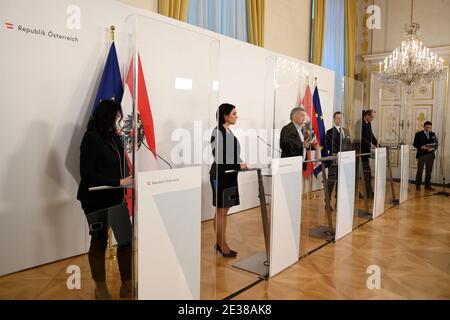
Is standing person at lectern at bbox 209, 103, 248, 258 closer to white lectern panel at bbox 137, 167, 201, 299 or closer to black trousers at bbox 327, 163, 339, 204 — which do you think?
white lectern panel at bbox 137, 167, 201, 299

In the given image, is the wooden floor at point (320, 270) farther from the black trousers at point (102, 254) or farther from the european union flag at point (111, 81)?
the european union flag at point (111, 81)

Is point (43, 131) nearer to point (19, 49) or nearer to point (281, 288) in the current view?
point (19, 49)

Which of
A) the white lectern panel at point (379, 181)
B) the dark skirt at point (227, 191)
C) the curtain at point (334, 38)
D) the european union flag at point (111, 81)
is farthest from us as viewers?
the curtain at point (334, 38)

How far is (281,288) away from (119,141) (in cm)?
173

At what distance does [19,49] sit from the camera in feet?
9.82

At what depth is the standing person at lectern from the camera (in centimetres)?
251

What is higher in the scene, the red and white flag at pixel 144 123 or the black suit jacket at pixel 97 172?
the red and white flag at pixel 144 123

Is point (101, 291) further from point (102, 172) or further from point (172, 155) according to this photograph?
point (172, 155)

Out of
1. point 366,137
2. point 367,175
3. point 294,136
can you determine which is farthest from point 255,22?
point 294,136

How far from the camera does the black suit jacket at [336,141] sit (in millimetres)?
4250

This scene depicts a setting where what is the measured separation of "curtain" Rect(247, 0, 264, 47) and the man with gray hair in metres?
2.73

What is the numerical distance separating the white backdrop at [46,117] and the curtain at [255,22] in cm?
252

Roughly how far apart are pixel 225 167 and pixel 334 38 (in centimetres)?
683

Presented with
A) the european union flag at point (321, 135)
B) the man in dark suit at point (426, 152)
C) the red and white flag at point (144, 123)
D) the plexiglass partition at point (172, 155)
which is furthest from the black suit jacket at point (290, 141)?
the man in dark suit at point (426, 152)
